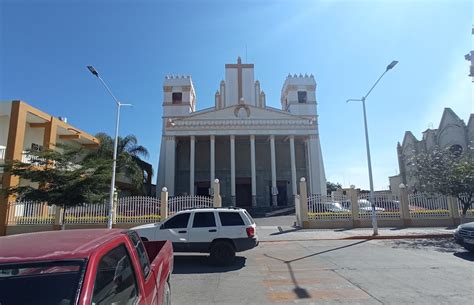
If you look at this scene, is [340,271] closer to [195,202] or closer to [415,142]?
[195,202]

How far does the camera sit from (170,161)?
1513 inches

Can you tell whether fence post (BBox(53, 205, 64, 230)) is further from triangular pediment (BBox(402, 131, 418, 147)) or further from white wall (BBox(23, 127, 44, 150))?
triangular pediment (BBox(402, 131, 418, 147))

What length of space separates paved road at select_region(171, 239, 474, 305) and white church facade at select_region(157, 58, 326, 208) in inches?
997

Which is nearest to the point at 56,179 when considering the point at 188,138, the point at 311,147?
the point at 188,138

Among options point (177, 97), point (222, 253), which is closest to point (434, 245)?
point (222, 253)

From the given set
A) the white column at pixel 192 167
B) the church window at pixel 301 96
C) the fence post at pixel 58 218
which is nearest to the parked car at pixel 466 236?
the fence post at pixel 58 218

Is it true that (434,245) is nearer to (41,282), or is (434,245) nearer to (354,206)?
(354,206)

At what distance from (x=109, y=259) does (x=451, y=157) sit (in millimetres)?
18683

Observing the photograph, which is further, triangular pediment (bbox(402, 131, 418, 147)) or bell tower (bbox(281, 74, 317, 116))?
bell tower (bbox(281, 74, 317, 116))

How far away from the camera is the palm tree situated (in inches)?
1211

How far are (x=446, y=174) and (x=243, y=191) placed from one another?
27.3m

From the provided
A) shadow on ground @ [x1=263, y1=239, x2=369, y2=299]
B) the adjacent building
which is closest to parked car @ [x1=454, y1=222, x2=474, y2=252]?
shadow on ground @ [x1=263, y1=239, x2=369, y2=299]

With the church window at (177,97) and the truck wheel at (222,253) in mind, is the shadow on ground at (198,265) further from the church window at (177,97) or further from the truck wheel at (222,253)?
the church window at (177,97)

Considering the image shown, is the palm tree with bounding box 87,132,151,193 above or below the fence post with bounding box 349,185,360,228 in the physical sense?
above
